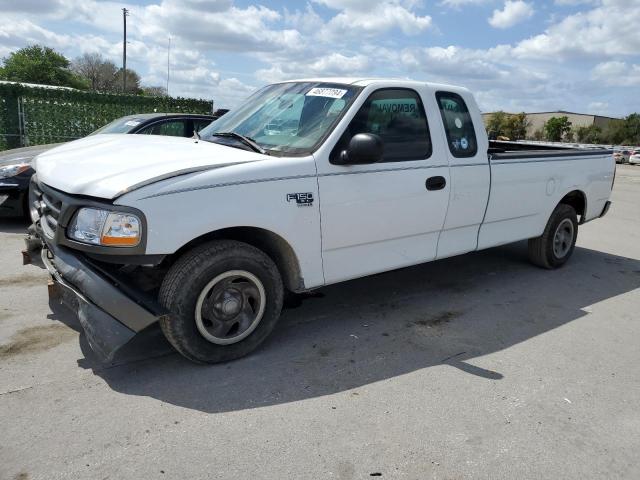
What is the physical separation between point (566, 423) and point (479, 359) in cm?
86

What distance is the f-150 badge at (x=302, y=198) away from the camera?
3.71m

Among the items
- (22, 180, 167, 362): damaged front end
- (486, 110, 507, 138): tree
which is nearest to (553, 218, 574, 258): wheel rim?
(22, 180, 167, 362): damaged front end

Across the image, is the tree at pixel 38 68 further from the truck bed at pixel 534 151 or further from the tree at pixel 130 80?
the truck bed at pixel 534 151

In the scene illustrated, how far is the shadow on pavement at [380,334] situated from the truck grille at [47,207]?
0.88m

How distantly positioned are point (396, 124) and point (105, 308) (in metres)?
2.66

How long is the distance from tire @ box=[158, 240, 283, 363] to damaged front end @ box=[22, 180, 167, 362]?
0.17 metres

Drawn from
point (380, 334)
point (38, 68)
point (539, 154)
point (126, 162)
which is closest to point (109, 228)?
point (126, 162)

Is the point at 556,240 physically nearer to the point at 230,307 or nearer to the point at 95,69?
the point at 230,307

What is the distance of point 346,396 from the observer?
Result: 3412 millimetres

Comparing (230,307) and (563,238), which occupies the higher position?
(563,238)

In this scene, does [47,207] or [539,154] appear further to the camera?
[539,154]

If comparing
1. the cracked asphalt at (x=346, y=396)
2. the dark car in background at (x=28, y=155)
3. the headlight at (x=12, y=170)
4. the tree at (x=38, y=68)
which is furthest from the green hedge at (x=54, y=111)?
the tree at (x=38, y=68)

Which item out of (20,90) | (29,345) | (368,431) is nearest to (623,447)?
(368,431)

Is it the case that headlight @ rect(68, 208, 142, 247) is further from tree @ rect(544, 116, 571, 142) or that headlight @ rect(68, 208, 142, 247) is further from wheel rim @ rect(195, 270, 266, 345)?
tree @ rect(544, 116, 571, 142)
